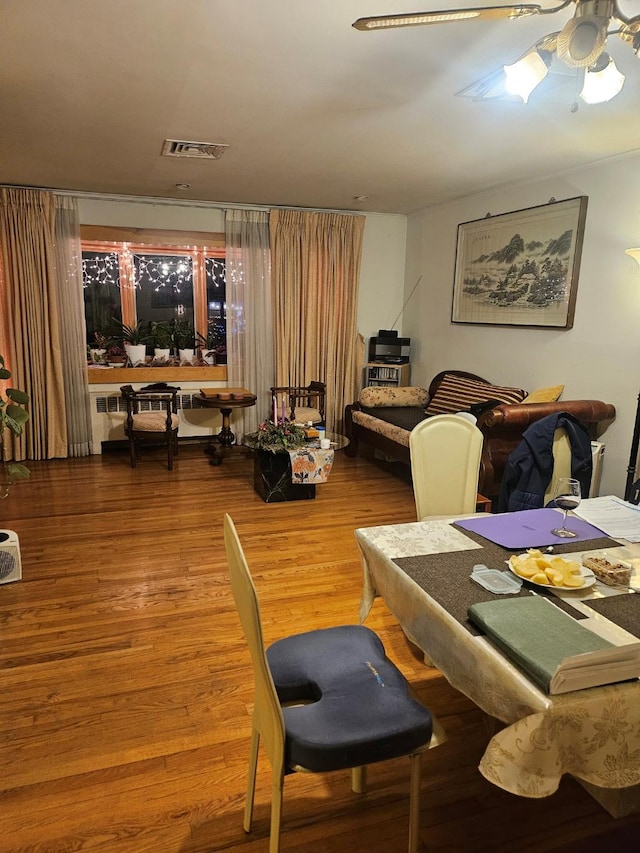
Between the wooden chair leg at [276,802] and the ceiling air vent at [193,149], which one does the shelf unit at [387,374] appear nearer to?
the ceiling air vent at [193,149]

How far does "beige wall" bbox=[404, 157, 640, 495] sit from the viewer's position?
12.4ft

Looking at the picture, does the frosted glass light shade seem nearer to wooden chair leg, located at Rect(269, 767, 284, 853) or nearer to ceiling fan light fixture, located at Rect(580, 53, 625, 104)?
ceiling fan light fixture, located at Rect(580, 53, 625, 104)

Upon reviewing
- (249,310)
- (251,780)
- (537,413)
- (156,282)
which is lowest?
(251,780)

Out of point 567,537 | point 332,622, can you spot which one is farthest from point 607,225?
point 332,622

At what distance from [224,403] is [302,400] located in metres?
1.09

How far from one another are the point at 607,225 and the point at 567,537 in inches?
119

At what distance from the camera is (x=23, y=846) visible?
1590mm

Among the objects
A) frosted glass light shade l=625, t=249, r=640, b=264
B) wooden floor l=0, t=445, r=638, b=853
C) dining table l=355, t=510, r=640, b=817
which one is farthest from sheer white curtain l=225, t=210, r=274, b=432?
dining table l=355, t=510, r=640, b=817

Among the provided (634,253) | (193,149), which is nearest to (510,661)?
(634,253)

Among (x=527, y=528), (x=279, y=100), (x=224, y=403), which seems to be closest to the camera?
(x=527, y=528)

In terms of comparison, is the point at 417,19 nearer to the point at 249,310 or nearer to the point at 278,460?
the point at 278,460

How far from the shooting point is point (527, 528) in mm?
1866

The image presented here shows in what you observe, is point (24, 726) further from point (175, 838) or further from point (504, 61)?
point (504, 61)

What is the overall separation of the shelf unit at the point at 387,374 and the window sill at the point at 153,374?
164 centimetres
